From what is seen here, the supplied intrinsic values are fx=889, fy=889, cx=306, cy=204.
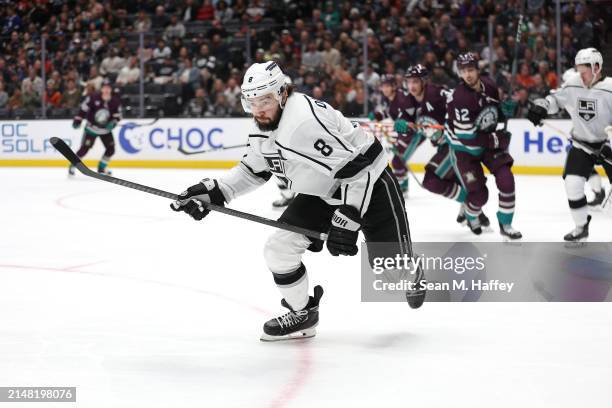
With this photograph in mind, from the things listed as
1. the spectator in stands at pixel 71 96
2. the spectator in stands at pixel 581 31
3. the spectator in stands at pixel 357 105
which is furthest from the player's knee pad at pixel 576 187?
the spectator in stands at pixel 71 96

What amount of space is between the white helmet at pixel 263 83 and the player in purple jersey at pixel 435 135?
11.1 ft

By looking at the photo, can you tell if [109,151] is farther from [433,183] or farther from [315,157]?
[315,157]

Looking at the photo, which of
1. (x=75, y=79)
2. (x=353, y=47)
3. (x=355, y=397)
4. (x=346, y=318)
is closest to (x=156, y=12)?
(x=75, y=79)

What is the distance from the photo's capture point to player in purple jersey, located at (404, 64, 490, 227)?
21.4 ft

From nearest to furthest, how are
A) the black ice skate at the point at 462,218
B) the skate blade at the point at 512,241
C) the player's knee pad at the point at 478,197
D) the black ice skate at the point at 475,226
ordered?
the skate blade at the point at 512,241 < the player's knee pad at the point at 478,197 < the black ice skate at the point at 475,226 < the black ice skate at the point at 462,218

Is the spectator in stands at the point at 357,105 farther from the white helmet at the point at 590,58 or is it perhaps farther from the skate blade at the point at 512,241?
the white helmet at the point at 590,58

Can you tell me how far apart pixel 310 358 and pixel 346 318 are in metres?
0.71

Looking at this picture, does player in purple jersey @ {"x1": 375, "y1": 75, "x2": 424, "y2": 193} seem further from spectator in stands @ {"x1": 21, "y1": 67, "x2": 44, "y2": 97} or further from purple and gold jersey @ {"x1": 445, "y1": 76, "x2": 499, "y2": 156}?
spectator in stands @ {"x1": 21, "y1": 67, "x2": 44, "y2": 97}

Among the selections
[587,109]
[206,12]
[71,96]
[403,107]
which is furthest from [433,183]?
[206,12]

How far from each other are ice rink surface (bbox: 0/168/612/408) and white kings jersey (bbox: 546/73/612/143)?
876mm

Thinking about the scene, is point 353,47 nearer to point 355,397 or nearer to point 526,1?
point 526,1

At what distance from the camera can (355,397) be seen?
2867 mm

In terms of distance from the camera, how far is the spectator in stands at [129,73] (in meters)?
13.0

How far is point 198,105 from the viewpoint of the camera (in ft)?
41.0
